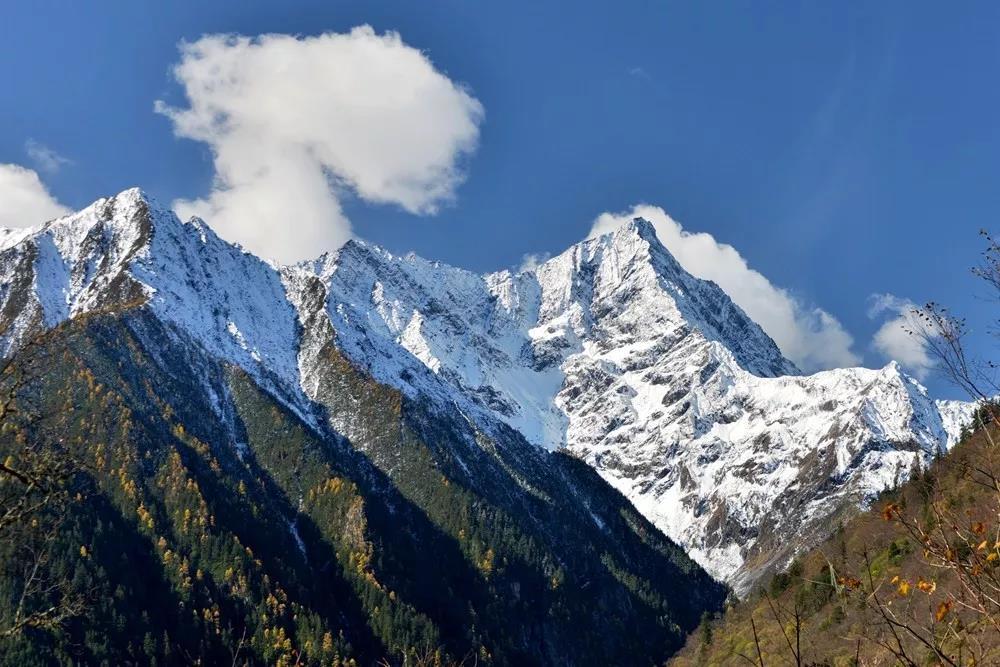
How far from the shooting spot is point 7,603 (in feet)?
441

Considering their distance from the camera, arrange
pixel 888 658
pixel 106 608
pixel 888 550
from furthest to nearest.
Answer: pixel 106 608
pixel 888 550
pixel 888 658

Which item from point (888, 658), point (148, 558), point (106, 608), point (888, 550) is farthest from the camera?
point (148, 558)

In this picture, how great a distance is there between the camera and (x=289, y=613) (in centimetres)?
19050

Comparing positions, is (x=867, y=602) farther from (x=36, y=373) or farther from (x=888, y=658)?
(x=888, y=658)

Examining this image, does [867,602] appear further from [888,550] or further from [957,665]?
[888,550]

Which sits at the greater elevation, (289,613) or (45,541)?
(289,613)

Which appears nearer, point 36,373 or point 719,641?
point 36,373

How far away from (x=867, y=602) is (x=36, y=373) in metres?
13.9

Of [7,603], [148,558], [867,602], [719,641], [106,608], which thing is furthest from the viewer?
[148,558]

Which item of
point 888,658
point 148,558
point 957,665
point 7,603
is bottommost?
point 888,658

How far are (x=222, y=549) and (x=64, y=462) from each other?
193504 mm

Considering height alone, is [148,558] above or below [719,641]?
above

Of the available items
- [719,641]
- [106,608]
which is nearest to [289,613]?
[106,608]

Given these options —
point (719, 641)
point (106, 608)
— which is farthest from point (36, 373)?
point (106, 608)
